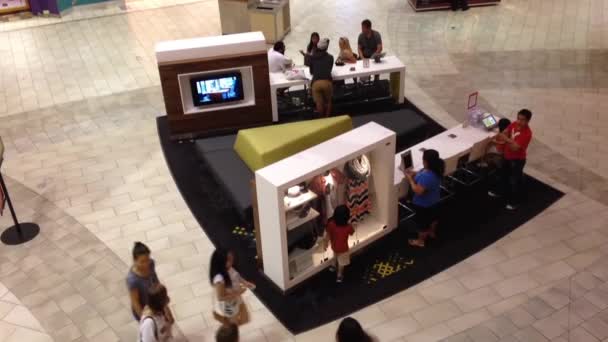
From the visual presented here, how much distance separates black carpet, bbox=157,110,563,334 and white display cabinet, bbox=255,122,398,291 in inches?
7.2

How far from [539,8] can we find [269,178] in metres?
12.3

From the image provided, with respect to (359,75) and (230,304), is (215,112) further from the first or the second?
(230,304)

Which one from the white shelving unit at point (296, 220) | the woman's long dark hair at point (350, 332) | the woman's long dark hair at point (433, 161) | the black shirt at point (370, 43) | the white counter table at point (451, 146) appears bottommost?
the white shelving unit at point (296, 220)

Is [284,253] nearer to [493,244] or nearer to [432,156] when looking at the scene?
[432,156]

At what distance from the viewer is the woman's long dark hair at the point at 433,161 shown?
6.97 m

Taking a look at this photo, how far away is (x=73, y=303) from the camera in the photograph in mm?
7016

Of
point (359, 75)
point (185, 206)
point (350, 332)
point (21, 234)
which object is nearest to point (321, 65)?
point (359, 75)

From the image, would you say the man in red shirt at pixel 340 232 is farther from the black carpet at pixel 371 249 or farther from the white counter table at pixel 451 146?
the white counter table at pixel 451 146

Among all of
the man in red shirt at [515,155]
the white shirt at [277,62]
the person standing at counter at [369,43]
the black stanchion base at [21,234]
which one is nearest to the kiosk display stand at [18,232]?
the black stanchion base at [21,234]

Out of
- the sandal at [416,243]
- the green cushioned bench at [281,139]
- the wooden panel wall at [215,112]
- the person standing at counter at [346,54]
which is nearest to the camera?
the sandal at [416,243]

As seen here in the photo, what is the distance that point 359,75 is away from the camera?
10.7 meters

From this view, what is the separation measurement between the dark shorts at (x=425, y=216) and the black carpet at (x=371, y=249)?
308 mm

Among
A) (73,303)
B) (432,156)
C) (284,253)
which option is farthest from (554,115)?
(73,303)

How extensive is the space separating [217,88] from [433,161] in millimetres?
4312
